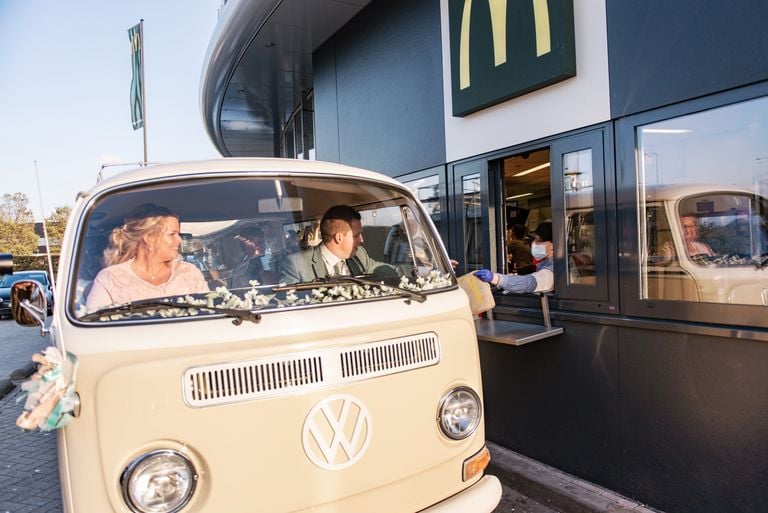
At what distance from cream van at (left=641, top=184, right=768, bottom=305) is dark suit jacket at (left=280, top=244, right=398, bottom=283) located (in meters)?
1.85

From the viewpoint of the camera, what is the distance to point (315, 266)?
2736mm

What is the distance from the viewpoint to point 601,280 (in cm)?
386

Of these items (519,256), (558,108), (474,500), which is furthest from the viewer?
(519,256)

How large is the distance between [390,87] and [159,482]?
5.54m

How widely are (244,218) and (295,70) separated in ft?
25.9

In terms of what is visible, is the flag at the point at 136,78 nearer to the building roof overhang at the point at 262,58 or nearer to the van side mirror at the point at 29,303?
the building roof overhang at the point at 262,58

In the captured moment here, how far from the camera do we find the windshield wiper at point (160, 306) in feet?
6.88

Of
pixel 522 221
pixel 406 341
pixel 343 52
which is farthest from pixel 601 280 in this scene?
pixel 343 52

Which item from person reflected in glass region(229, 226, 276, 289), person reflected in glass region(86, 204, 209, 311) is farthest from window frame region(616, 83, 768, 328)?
person reflected in glass region(86, 204, 209, 311)

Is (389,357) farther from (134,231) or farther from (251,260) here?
(134,231)

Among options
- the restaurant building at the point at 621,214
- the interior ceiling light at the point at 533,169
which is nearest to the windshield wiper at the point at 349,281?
the restaurant building at the point at 621,214

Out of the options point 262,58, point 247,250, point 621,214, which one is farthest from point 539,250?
point 262,58

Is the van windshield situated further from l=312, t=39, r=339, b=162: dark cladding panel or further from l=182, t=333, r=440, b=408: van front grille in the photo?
l=312, t=39, r=339, b=162: dark cladding panel

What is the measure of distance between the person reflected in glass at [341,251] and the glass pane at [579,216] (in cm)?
180
